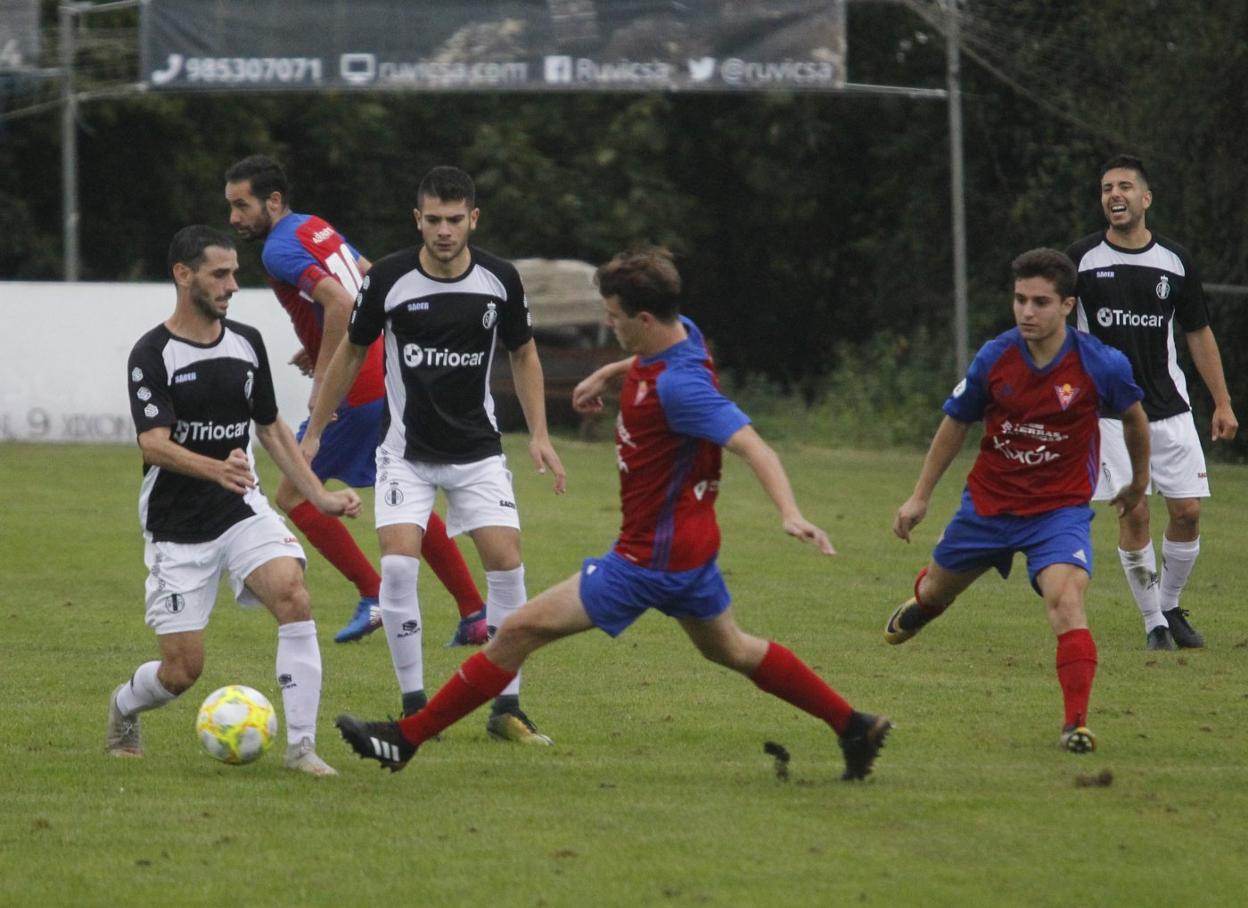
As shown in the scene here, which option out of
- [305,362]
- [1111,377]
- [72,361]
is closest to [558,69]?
[72,361]

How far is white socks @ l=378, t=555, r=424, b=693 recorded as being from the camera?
7016 millimetres

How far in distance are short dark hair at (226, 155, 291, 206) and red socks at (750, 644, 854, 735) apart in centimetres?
366

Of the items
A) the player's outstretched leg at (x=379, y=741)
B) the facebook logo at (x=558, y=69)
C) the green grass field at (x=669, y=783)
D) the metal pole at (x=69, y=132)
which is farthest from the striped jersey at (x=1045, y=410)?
the metal pole at (x=69, y=132)

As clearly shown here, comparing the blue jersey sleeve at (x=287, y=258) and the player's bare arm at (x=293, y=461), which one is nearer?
the player's bare arm at (x=293, y=461)

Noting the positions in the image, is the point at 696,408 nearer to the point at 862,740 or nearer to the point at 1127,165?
the point at 862,740

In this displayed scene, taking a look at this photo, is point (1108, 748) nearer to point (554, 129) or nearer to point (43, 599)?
point (43, 599)

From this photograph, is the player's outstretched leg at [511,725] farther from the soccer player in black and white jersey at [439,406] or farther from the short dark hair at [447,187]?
the short dark hair at [447,187]

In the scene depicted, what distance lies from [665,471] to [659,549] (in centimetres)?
25

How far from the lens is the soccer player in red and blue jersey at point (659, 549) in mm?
5789

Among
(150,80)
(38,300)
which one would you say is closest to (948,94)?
(150,80)

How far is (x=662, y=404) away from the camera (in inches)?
227

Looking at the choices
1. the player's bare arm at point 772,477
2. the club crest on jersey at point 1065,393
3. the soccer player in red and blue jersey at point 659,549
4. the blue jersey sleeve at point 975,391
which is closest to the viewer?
the player's bare arm at point 772,477

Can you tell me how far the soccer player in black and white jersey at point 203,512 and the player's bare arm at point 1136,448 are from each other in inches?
115

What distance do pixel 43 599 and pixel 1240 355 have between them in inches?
576
